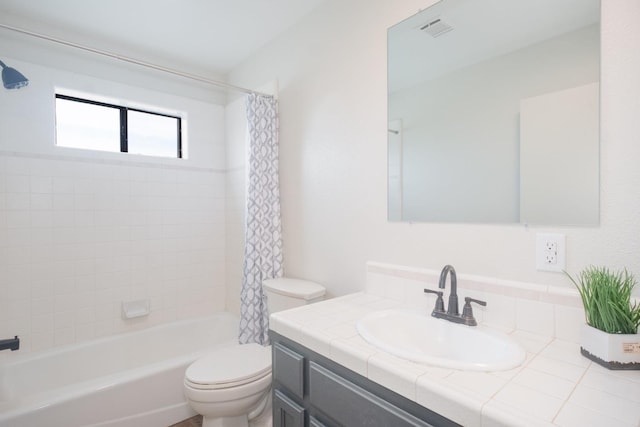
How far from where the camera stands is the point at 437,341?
115 centimetres

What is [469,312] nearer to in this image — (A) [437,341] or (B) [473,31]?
(A) [437,341]

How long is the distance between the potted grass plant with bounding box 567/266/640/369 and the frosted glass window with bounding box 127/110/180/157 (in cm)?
285

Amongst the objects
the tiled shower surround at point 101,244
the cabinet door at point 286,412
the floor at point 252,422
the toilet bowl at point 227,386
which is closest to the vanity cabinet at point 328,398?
the cabinet door at point 286,412

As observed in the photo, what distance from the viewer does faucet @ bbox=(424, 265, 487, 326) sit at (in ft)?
3.69

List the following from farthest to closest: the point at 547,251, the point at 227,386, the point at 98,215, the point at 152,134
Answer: the point at 152,134 < the point at 98,215 < the point at 227,386 < the point at 547,251

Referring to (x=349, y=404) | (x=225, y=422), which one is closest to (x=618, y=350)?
(x=349, y=404)

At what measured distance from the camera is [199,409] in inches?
62.4

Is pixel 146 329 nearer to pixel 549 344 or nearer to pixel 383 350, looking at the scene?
pixel 383 350

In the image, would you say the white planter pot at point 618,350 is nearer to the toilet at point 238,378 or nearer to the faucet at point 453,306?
the faucet at point 453,306

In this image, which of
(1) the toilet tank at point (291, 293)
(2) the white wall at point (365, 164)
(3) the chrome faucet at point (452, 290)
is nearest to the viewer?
(2) the white wall at point (365, 164)

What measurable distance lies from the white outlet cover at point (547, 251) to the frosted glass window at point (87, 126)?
109 inches

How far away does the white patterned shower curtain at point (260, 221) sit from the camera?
2.12 metres

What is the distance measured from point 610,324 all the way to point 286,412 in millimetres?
1040

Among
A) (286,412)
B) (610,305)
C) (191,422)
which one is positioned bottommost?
(191,422)
